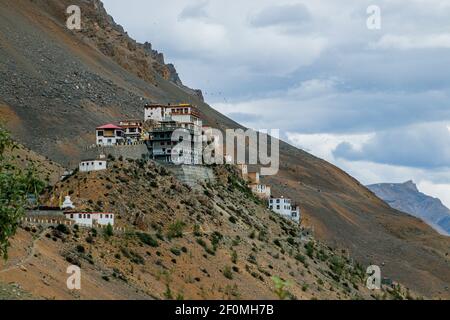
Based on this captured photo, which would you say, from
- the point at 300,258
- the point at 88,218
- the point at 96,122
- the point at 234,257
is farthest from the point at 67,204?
the point at 96,122

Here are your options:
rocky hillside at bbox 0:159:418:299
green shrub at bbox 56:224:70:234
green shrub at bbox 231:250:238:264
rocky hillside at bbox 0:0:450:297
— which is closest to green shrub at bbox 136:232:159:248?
rocky hillside at bbox 0:159:418:299

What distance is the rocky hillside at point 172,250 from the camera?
62344mm

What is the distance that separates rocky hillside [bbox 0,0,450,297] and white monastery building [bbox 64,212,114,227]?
4721 cm

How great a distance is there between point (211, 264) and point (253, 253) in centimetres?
999

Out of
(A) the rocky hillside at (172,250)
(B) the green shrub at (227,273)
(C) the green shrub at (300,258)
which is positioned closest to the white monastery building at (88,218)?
(A) the rocky hillside at (172,250)

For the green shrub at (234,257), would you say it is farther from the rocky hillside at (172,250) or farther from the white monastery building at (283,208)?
the white monastery building at (283,208)

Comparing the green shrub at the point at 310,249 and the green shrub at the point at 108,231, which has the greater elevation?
the green shrub at the point at 108,231

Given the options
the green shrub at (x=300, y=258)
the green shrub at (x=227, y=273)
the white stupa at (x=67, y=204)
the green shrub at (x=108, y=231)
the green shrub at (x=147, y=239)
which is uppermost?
the white stupa at (x=67, y=204)

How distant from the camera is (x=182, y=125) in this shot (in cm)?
10450

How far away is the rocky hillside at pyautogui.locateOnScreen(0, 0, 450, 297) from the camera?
451 ft

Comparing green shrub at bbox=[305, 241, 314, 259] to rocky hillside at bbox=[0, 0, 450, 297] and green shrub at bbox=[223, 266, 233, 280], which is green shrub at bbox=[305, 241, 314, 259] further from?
rocky hillside at bbox=[0, 0, 450, 297]

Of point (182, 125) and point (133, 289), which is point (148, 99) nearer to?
point (182, 125)

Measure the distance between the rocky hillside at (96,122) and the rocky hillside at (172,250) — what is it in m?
33.0
